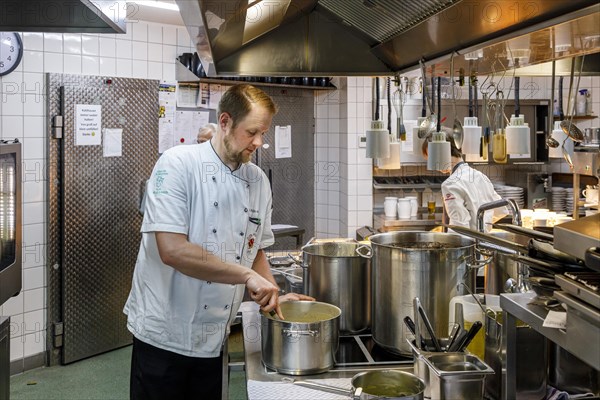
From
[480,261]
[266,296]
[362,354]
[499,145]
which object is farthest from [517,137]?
[266,296]

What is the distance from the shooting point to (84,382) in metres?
4.23

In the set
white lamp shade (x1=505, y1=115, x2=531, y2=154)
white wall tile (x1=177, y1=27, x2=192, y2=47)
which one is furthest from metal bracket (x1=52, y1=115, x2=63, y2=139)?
white lamp shade (x1=505, y1=115, x2=531, y2=154)

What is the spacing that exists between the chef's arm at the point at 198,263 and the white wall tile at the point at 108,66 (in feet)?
9.79

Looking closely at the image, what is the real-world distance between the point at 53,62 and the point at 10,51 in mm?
341

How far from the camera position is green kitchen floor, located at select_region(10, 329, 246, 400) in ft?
13.1

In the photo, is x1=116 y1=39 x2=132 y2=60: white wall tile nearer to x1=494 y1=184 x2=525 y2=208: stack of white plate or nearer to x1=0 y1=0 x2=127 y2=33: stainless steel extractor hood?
x1=0 y1=0 x2=127 y2=33: stainless steel extractor hood

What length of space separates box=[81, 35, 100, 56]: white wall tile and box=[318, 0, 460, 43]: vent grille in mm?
2816

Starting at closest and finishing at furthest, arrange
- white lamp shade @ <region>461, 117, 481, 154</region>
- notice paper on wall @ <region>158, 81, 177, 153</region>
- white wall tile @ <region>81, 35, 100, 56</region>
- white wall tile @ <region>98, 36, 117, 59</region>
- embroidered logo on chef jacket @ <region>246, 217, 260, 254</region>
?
embroidered logo on chef jacket @ <region>246, 217, 260, 254</region>, white lamp shade @ <region>461, 117, 481, 154</region>, white wall tile @ <region>81, 35, 100, 56</region>, white wall tile @ <region>98, 36, 117, 59</region>, notice paper on wall @ <region>158, 81, 177, 153</region>

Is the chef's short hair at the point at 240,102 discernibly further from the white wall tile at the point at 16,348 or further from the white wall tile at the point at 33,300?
the white wall tile at the point at 16,348

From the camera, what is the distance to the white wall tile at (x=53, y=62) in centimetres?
443

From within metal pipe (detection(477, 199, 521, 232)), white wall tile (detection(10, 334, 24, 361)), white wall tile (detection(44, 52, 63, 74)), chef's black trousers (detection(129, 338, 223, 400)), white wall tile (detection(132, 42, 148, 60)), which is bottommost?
white wall tile (detection(10, 334, 24, 361))

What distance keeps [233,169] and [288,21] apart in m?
0.66

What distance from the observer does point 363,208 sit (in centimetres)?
606

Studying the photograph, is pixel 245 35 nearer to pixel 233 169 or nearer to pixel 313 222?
pixel 233 169
